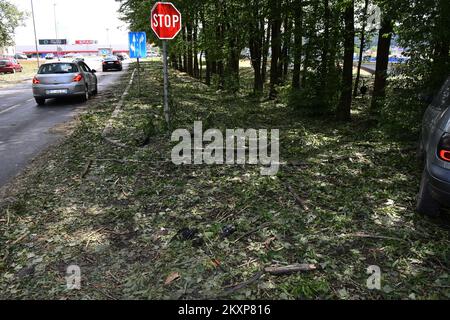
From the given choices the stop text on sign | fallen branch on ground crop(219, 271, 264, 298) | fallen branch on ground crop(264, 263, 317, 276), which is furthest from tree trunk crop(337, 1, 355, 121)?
fallen branch on ground crop(219, 271, 264, 298)

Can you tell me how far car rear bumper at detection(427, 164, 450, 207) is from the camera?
363 centimetres

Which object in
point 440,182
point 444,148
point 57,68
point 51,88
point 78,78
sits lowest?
point 440,182

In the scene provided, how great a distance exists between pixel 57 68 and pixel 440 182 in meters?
14.8

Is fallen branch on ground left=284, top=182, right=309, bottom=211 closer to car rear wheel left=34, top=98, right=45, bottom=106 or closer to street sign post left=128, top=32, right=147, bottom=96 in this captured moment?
street sign post left=128, top=32, right=147, bottom=96

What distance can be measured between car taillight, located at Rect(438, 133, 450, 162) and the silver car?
13.9 meters

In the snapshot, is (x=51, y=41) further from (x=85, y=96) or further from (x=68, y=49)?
(x=85, y=96)

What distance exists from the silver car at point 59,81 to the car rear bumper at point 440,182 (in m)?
13.9

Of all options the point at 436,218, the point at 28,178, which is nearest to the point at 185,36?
the point at 28,178

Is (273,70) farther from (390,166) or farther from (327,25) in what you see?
(390,166)

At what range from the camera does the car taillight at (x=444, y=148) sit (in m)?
3.67

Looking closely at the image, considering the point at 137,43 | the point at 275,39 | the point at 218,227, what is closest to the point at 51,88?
the point at 137,43

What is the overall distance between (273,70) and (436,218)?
12.4 meters

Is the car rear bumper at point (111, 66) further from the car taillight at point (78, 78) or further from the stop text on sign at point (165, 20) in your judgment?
the stop text on sign at point (165, 20)

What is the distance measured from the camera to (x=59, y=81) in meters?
14.5
